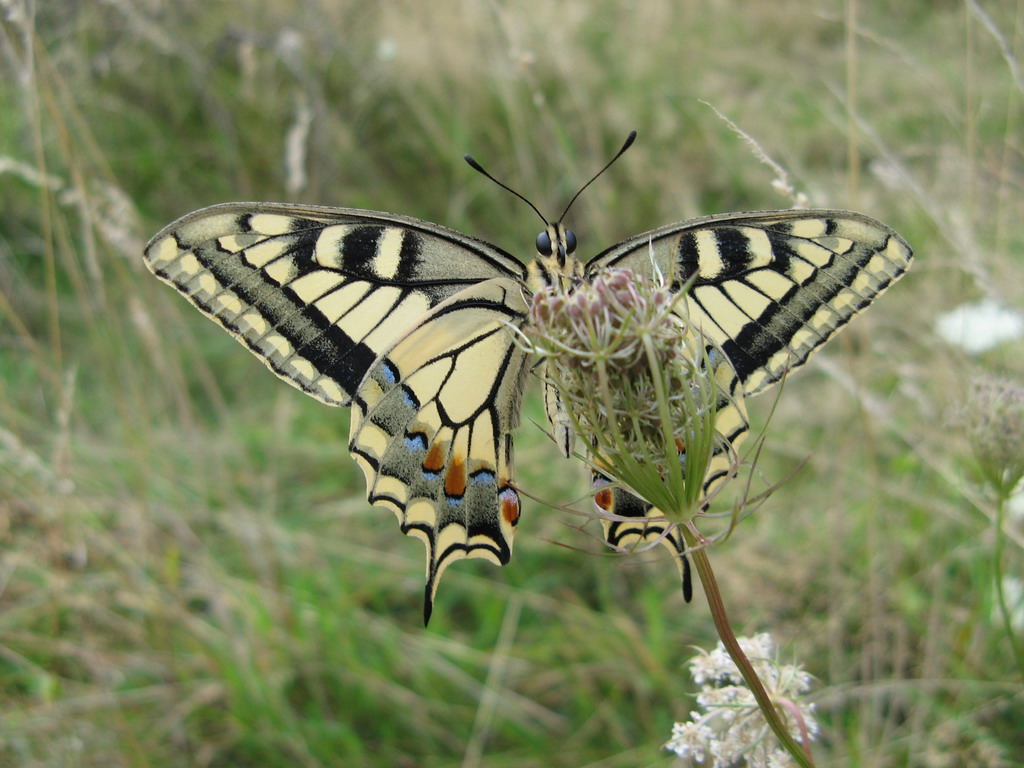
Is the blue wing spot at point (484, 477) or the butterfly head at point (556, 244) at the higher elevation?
the butterfly head at point (556, 244)

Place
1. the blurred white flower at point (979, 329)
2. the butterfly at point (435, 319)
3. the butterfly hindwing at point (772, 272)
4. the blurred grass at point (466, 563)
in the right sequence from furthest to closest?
the blurred white flower at point (979, 329) → the blurred grass at point (466, 563) → the butterfly at point (435, 319) → the butterfly hindwing at point (772, 272)

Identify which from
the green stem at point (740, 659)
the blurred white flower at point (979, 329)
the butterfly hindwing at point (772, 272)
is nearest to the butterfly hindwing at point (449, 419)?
the butterfly hindwing at point (772, 272)

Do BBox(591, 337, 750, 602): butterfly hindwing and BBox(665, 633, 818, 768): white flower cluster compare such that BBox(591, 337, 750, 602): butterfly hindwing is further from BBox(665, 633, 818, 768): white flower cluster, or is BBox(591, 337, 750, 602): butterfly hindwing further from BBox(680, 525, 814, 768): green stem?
BBox(680, 525, 814, 768): green stem

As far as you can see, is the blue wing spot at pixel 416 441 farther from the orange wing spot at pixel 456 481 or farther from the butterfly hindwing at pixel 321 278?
the butterfly hindwing at pixel 321 278

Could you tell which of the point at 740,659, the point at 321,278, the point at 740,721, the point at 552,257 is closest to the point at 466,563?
the point at 321,278

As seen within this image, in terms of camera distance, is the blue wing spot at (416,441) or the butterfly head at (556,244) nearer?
the butterfly head at (556,244)

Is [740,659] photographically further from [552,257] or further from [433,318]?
[433,318]
